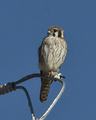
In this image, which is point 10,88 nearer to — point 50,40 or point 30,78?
point 30,78

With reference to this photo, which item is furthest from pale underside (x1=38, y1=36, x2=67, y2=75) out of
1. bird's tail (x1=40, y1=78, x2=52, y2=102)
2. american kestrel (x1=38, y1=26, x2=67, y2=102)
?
bird's tail (x1=40, y1=78, x2=52, y2=102)

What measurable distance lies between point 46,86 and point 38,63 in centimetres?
54

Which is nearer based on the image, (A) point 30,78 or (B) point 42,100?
(A) point 30,78

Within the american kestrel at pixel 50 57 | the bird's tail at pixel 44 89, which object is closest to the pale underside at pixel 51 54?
the american kestrel at pixel 50 57

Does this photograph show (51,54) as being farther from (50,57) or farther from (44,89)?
(44,89)

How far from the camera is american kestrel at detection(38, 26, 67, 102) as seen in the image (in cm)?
712

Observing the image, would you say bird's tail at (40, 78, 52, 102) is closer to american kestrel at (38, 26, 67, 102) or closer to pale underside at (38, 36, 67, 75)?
american kestrel at (38, 26, 67, 102)

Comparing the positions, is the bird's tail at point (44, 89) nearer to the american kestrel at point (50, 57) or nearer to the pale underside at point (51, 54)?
the american kestrel at point (50, 57)

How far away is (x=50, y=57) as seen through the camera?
712 centimetres

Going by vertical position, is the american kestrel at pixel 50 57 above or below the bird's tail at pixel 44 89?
above

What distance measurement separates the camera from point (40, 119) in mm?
4891

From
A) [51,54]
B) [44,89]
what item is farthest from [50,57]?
[44,89]

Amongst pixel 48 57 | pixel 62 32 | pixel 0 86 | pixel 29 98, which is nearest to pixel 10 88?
pixel 0 86

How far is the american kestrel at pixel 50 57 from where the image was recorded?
7121 mm
